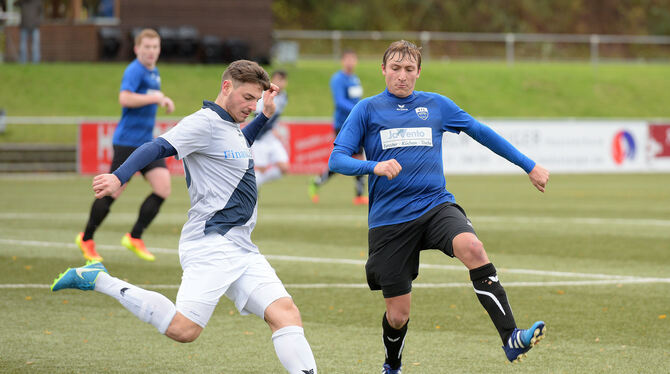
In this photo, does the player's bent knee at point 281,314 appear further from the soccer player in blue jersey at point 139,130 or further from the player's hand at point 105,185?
the soccer player in blue jersey at point 139,130

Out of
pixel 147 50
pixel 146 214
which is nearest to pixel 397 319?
pixel 146 214

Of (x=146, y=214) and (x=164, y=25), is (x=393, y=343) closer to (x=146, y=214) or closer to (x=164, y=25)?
(x=146, y=214)

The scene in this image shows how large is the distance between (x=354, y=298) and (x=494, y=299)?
9.62ft

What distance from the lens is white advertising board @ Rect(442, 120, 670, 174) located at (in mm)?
25688

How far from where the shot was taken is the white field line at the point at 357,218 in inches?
542

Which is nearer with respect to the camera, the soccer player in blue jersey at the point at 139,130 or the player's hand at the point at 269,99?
the player's hand at the point at 269,99

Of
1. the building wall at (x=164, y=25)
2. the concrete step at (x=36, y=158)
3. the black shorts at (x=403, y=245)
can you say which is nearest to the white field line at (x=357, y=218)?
the black shorts at (x=403, y=245)

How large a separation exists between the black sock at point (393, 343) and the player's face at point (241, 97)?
1514mm

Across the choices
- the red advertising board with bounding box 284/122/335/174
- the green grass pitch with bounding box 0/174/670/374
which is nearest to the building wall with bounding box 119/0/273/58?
the red advertising board with bounding box 284/122/335/174

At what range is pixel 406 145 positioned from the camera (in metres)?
5.63

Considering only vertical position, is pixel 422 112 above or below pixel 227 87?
below

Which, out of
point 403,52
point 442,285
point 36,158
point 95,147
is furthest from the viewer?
point 36,158

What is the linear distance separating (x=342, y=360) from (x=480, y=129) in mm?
1662

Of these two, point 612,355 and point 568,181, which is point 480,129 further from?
point 568,181
